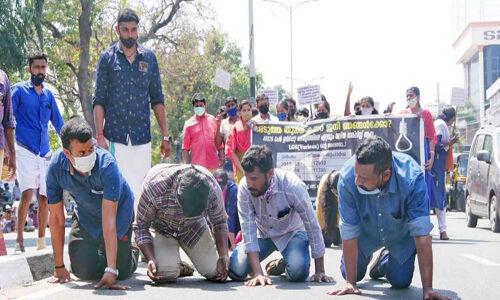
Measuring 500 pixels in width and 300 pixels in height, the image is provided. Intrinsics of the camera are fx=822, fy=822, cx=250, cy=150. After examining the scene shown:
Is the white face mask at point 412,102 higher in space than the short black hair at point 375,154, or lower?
higher

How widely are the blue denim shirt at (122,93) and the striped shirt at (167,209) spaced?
1.41 m

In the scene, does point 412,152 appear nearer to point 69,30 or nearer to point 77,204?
point 77,204

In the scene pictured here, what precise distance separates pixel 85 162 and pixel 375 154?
7.19ft

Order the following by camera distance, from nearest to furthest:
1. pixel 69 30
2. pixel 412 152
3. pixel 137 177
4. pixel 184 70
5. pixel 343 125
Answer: pixel 137 177 → pixel 412 152 → pixel 343 125 → pixel 69 30 → pixel 184 70

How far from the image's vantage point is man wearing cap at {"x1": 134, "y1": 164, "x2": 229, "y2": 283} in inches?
249

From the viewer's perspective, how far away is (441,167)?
12.0 meters

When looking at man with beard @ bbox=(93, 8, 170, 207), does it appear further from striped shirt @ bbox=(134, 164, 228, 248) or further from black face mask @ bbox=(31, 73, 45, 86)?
striped shirt @ bbox=(134, 164, 228, 248)

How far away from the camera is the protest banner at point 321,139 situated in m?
12.1

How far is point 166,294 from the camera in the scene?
20.2ft

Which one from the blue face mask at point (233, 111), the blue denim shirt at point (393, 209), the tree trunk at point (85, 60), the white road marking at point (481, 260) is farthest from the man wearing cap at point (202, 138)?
the tree trunk at point (85, 60)

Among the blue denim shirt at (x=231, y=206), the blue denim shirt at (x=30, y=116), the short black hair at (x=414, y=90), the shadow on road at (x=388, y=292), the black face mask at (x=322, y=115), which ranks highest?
the short black hair at (x=414, y=90)

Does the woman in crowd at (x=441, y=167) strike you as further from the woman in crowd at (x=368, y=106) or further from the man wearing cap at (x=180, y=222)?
the man wearing cap at (x=180, y=222)

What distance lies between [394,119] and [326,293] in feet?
21.0

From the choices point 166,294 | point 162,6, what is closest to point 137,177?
point 166,294
